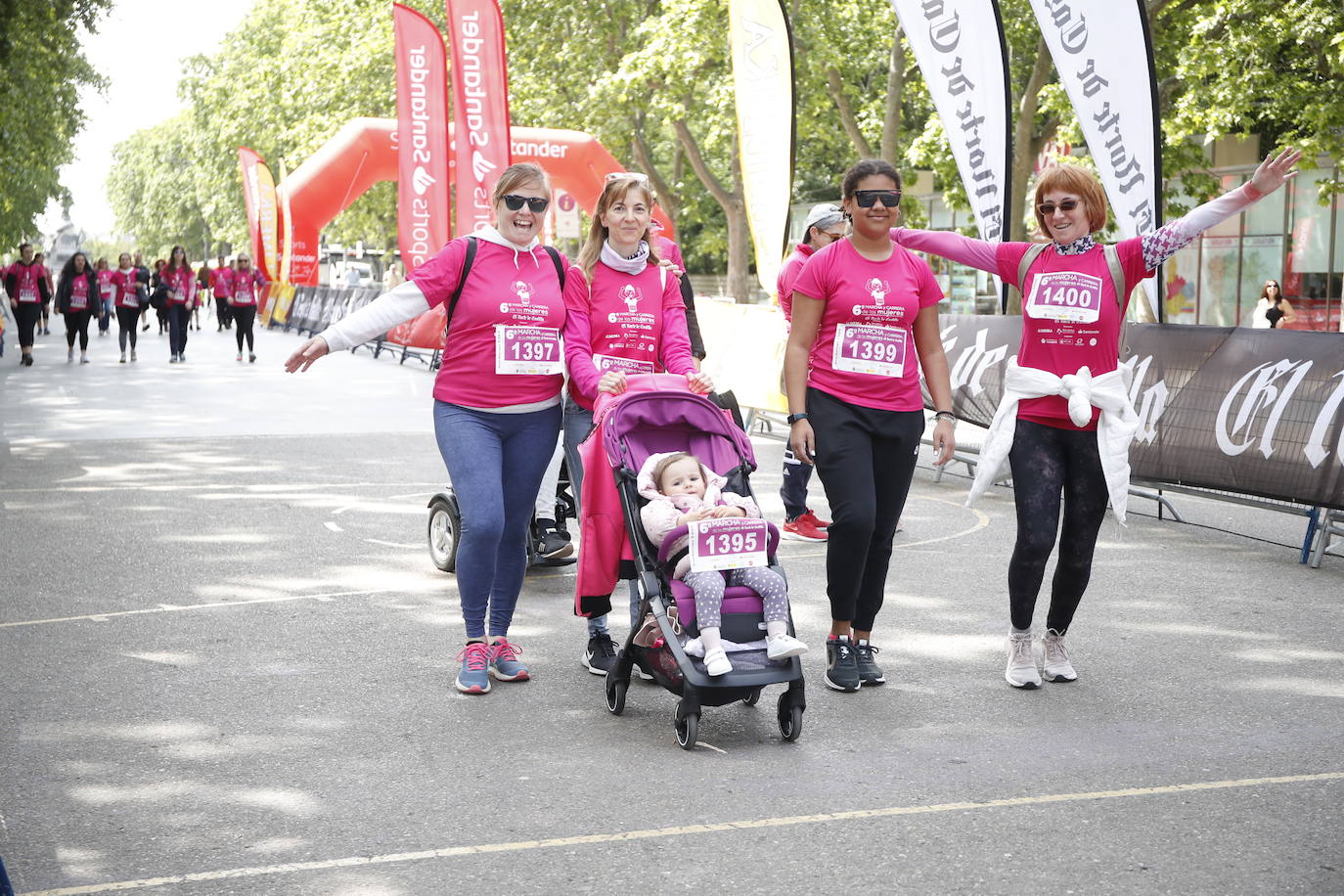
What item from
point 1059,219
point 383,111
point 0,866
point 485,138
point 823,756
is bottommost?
point 823,756

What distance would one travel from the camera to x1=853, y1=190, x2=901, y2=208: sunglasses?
18.8 ft

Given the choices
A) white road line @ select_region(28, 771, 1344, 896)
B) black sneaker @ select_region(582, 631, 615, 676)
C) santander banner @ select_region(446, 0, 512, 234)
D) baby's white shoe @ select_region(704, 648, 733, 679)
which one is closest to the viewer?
white road line @ select_region(28, 771, 1344, 896)

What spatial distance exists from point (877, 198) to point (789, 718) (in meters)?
1.94

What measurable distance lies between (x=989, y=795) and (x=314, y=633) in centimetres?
337

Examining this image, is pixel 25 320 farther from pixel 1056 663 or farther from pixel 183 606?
pixel 1056 663

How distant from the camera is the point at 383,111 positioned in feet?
134

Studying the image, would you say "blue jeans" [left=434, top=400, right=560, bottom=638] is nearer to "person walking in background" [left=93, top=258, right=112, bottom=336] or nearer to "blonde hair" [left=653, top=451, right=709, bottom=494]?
"blonde hair" [left=653, top=451, right=709, bottom=494]

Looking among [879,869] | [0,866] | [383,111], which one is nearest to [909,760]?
[879,869]

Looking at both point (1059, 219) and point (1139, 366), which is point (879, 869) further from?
point (1139, 366)

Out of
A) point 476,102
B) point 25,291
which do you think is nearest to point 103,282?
point 25,291

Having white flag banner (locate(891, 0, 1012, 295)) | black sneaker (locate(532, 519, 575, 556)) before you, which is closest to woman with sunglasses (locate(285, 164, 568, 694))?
black sneaker (locate(532, 519, 575, 556))

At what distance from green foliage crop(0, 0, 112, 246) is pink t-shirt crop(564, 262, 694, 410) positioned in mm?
16323

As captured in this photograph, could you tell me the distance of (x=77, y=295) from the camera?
2538 centimetres

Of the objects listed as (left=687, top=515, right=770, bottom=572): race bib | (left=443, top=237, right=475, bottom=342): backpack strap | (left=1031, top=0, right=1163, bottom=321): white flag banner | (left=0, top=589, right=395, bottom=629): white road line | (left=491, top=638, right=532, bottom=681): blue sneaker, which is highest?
(left=1031, top=0, right=1163, bottom=321): white flag banner
